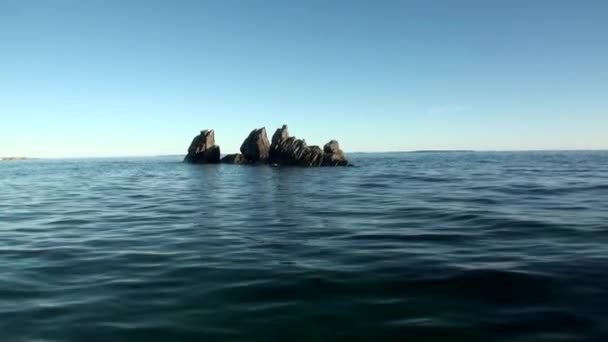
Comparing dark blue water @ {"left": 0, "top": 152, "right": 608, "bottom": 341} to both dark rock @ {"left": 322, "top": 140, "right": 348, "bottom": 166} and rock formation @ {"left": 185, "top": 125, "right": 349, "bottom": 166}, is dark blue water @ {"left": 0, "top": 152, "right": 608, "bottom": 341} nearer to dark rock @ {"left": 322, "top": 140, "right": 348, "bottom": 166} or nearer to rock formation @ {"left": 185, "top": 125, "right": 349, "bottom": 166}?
dark rock @ {"left": 322, "top": 140, "right": 348, "bottom": 166}

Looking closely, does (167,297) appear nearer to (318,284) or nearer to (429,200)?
(318,284)

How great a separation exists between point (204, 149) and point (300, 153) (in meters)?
26.5

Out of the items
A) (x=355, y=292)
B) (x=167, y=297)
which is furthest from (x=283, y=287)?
(x=167, y=297)

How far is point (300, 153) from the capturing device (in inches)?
2891

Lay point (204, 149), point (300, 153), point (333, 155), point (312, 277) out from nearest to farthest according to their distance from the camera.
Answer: point (312, 277) → point (333, 155) → point (300, 153) → point (204, 149)

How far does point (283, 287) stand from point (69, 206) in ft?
58.4

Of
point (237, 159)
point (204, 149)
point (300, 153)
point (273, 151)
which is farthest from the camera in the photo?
point (204, 149)

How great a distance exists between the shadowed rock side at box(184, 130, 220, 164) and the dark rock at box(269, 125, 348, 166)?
544 inches

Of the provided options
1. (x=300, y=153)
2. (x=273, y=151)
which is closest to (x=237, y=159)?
(x=273, y=151)

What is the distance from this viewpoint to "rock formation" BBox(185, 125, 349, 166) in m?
71.9

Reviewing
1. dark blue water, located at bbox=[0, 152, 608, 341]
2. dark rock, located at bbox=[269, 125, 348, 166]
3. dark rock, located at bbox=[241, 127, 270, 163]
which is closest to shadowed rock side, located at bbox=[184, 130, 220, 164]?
dark rock, located at bbox=[241, 127, 270, 163]

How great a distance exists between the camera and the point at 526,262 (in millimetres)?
9039

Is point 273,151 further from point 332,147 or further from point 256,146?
point 332,147

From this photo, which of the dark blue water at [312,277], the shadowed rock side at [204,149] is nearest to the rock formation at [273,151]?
the shadowed rock side at [204,149]
